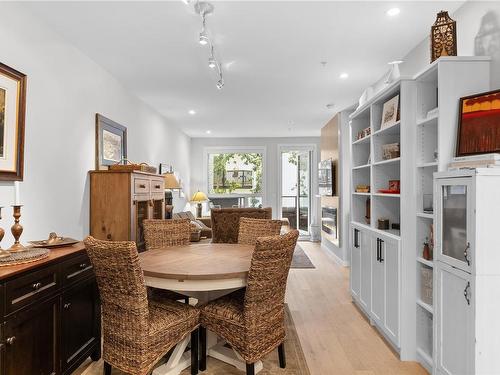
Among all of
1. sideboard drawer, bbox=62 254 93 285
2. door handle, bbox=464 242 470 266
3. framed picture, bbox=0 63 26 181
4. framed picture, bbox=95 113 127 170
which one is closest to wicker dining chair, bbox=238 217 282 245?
sideboard drawer, bbox=62 254 93 285

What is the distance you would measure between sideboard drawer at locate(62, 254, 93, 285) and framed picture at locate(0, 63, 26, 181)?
2.40ft

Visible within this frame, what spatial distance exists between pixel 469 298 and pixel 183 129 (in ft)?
21.6

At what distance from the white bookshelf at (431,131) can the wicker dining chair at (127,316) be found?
182 centimetres

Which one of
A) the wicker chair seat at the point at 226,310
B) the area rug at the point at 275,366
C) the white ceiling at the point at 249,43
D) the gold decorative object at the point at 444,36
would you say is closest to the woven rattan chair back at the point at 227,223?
the white ceiling at the point at 249,43

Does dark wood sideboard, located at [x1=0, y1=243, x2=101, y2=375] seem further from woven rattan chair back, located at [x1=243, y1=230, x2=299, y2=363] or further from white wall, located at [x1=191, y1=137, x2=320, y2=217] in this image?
white wall, located at [x1=191, y1=137, x2=320, y2=217]

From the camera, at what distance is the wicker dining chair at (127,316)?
1792mm

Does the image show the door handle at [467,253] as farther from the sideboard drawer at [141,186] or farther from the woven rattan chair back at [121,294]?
the sideboard drawer at [141,186]

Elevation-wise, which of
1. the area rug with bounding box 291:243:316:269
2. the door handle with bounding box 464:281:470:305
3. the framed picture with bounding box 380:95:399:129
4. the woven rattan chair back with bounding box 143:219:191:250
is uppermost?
the framed picture with bounding box 380:95:399:129

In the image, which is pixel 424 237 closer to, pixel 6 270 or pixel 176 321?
pixel 176 321

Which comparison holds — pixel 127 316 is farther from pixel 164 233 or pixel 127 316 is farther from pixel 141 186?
pixel 141 186

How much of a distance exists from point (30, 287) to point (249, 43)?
2.53 meters

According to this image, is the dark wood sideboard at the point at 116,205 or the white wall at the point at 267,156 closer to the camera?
the dark wood sideboard at the point at 116,205

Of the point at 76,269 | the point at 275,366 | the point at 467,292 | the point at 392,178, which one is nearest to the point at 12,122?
the point at 76,269

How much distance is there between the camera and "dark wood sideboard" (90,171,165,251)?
3242mm
